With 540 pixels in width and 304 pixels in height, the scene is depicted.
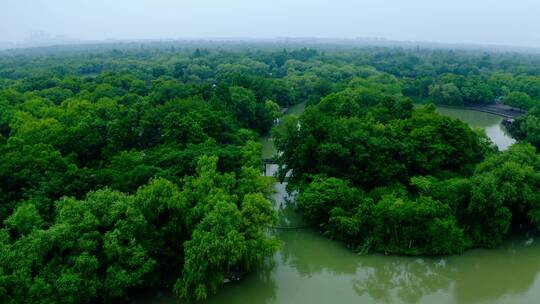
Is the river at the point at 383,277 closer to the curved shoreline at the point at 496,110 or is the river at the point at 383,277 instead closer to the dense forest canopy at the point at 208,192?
the dense forest canopy at the point at 208,192

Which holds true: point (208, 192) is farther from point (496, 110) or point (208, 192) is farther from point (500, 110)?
point (500, 110)

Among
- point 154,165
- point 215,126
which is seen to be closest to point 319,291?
point 154,165

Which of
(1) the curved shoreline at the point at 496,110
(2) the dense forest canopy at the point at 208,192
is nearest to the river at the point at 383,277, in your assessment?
(2) the dense forest canopy at the point at 208,192

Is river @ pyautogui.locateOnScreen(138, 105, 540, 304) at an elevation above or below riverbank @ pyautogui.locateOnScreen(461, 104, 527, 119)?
below

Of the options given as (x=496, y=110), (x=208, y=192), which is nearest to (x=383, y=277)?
(x=208, y=192)

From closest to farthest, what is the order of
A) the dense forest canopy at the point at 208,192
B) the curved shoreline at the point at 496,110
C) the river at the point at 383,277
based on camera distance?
the dense forest canopy at the point at 208,192
the river at the point at 383,277
the curved shoreline at the point at 496,110

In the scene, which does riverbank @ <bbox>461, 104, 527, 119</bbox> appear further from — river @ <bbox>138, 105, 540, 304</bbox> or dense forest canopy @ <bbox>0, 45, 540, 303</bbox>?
river @ <bbox>138, 105, 540, 304</bbox>

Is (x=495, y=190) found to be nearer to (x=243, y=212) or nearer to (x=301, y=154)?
(x=301, y=154)

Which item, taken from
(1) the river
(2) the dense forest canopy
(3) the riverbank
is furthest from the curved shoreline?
(1) the river
